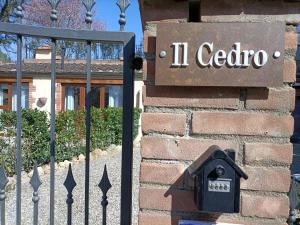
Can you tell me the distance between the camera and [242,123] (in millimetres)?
1411

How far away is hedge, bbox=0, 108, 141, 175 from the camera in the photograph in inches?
236

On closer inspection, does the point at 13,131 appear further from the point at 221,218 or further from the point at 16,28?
the point at 221,218

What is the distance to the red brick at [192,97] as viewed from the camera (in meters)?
1.41

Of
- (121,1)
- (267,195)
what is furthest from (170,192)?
(121,1)

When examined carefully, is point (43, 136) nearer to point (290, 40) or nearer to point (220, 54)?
point (220, 54)

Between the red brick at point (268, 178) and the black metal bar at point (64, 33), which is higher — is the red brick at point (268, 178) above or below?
below

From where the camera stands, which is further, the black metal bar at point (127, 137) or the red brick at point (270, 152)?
the black metal bar at point (127, 137)

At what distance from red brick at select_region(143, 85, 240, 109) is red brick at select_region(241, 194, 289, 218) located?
0.38 m

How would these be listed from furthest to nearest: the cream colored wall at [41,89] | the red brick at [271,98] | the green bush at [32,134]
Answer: the cream colored wall at [41,89] < the green bush at [32,134] < the red brick at [271,98]

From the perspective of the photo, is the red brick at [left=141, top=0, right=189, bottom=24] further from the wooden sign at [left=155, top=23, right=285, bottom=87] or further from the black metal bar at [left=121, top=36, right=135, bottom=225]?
the black metal bar at [left=121, top=36, right=135, bottom=225]

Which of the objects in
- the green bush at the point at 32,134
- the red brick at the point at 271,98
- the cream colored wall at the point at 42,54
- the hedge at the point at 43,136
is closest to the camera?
the red brick at the point at 271,98

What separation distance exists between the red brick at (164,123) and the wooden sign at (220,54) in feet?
0.46

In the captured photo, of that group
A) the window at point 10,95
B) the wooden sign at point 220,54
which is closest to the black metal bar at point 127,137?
the wooden sign at point 220,54

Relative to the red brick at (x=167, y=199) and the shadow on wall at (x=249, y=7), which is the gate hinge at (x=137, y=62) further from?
the red brick at (x=167, y=199)
